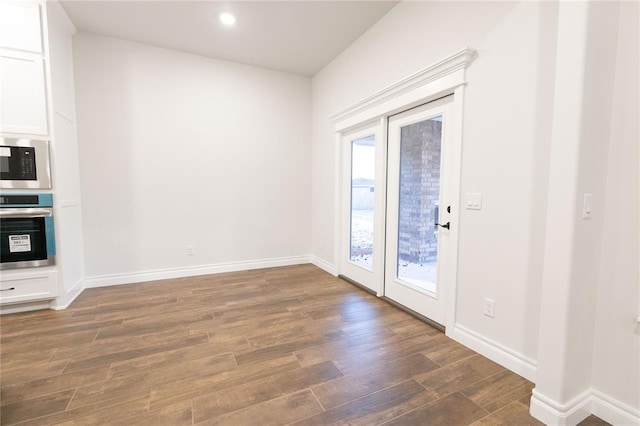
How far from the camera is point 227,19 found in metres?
3.21

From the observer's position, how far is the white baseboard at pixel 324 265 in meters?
4.29

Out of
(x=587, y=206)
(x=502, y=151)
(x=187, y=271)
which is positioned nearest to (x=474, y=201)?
(x=502, y=151)

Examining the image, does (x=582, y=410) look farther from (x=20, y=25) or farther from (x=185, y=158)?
(x=20, y=25)

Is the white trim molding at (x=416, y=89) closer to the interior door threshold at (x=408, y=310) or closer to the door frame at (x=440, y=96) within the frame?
the door frame at (x=440, y=96)

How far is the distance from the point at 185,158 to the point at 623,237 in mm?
4391

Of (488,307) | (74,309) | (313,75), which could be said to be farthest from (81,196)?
(488,307)

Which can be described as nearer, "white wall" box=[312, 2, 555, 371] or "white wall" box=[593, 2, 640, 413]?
"white wall" box=[593, 2, 640, 413]

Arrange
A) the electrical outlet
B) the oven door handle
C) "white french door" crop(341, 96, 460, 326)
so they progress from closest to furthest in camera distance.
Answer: the electrical outlet
"white french door" crop(341, 96, 460, 326)
the oven door handle

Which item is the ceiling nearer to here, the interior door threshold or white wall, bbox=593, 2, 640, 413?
white wall, bbox=593, 2, 640, 413

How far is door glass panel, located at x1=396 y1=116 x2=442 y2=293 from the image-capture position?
2.70 m

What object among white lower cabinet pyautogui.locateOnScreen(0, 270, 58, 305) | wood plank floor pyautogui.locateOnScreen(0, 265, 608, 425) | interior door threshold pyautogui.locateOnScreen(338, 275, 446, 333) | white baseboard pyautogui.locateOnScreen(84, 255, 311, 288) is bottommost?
wood plank floor pyautogui.locateOnScreen(0, 265, 608, 425)

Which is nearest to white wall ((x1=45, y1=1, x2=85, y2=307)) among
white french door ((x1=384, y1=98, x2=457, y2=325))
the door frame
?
the door frame

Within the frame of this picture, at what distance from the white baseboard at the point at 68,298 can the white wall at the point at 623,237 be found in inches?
176

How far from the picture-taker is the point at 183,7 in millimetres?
3012
